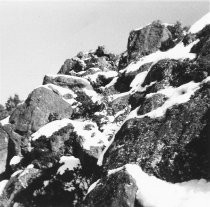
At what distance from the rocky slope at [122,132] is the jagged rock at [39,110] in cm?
11

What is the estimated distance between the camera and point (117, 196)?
49.6ft

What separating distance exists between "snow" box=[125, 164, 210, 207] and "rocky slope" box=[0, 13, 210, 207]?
4 centimetres

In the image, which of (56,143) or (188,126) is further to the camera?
(56,143)

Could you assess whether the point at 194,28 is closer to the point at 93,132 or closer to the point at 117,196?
the point at 93,132

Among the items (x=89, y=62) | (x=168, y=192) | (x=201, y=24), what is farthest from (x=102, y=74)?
(x=168, y=192)

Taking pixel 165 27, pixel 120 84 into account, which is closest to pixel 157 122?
pixel 120 84

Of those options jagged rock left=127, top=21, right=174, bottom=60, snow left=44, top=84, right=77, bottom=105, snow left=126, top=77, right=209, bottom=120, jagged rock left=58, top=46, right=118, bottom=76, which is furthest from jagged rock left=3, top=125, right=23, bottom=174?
snow left=126, top=77, right=209, bottom=120

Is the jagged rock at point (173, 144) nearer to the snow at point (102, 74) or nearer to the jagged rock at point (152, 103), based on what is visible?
the jagged rock at point (152, 103)

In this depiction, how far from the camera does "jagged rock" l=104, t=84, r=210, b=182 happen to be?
15.6 m

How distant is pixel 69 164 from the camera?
2761 centimetres

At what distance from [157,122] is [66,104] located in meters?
22.3

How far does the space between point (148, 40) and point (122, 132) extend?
2493 centimetres

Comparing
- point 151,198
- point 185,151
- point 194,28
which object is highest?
point 194,28

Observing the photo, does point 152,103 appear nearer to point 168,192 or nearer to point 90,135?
point 168,192
